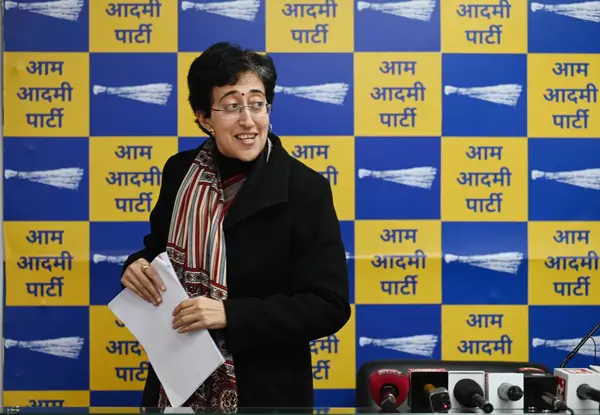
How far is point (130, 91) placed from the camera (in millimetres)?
2867

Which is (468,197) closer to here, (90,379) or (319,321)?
(319,321)

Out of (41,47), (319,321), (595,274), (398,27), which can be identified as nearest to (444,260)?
(595,274)

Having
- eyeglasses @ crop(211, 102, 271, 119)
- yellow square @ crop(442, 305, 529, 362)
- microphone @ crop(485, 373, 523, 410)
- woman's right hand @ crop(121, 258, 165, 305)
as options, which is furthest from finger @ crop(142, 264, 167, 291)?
yellow square @ crop(442, 305, 529, 362)

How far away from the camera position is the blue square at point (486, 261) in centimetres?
288

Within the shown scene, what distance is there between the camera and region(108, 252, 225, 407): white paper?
1.65m

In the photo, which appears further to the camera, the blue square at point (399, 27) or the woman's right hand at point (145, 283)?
the blue square at point (399, 27)

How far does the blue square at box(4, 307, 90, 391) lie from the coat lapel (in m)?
1.40

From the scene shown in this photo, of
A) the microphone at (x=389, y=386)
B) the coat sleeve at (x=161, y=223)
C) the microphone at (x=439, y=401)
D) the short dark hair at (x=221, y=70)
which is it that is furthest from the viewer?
the coat sleeve at (x=161, y=223)

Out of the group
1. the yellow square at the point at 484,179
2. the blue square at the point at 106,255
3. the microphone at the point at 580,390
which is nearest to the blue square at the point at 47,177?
the blue square at the point at 106,255

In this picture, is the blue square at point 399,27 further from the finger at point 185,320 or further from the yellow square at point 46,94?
the finger at point 185,320

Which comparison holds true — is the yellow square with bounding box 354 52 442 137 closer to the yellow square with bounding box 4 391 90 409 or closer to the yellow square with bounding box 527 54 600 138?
the yellow square with bounding box 527 54 600 138

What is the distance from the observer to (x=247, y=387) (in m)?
1.71

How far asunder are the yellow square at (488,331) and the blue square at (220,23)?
1.37 meters

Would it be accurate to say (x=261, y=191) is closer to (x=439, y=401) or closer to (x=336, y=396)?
(x=439, y=401)
